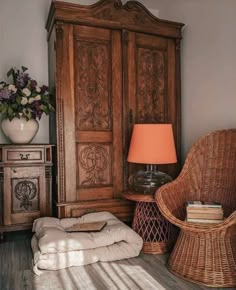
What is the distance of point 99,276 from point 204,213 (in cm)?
79

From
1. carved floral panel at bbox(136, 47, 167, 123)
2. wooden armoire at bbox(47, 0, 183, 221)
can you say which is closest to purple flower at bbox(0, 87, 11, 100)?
wooden armoire at bbox(47, 0, 183, 221)

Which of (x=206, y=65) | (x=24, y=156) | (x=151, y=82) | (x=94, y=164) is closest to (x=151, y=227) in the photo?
(x=94, y=164)

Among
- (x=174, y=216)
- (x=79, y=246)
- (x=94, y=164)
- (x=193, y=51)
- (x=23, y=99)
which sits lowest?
(x=79, y=246)

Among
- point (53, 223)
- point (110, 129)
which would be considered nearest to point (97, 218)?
point (53, 223)

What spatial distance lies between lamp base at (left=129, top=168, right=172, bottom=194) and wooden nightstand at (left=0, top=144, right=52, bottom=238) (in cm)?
77

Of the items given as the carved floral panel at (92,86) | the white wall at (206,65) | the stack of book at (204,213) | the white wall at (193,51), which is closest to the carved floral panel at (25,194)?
the white wall at (193,51)

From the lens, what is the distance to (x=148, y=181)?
2.25 m

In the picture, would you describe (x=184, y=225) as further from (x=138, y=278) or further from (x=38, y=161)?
(x=38, y=161)

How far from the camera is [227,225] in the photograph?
157 cm

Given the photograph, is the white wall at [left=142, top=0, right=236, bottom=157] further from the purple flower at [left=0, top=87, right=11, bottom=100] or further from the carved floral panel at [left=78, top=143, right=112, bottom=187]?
the purple flower at [left=0, top=87, right=11, bottom=100]

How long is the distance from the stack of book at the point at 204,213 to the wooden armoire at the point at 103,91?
0.84m

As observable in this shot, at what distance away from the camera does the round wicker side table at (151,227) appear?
2.13 metres

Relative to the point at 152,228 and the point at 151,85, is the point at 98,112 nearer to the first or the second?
the point at 151,85

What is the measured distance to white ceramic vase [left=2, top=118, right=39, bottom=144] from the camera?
2.43 m
